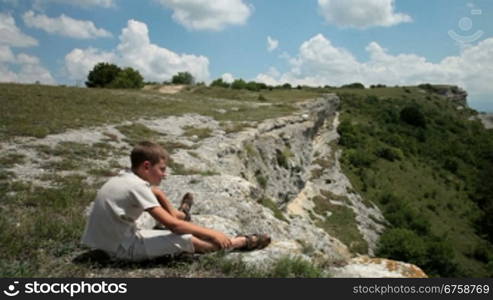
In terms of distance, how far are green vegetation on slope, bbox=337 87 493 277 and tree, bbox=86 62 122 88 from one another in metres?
45.8

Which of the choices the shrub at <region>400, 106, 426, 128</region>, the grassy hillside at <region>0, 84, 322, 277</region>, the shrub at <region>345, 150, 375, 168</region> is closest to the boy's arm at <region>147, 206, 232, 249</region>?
the grassy hillside at <region>0, 84, 322, 277</region>

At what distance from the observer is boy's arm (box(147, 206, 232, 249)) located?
15.4 feet

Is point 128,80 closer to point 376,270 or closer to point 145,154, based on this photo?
point 145,154

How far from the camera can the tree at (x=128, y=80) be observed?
59.4 meters

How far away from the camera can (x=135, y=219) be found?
4.89m

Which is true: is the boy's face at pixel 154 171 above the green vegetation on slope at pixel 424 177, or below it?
above

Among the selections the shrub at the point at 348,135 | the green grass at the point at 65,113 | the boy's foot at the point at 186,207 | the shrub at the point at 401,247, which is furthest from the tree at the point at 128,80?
the boy's foot at the point at 186,207

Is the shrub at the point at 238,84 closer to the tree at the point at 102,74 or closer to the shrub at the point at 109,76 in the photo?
the shrub at the point at 109,76

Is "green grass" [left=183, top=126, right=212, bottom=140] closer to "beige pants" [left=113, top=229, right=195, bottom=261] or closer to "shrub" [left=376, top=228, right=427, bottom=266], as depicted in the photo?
"beige pants" [left=113, top=229, right=195, bottom=261]

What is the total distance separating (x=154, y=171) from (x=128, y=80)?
60.5m

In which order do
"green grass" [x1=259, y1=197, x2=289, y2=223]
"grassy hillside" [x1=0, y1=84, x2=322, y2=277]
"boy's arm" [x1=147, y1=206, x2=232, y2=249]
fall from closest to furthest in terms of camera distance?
1. "boy's arm" [x1=147, y1=206, x2=232, y2=249]
2. "grassy hillside" [x1=0, y1=84, x2=322, y2=277]
3. "green grass" [x1=259, y1=197, x2=289, y2=223]

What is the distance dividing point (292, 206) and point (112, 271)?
2716 cm

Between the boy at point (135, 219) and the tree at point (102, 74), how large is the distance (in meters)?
66.2

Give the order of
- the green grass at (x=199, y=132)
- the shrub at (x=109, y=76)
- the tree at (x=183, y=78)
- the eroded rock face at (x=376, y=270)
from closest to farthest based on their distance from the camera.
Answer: the eroded rock face at (x=376, y=270) < the green grass at (x=199, y=132) < the shrub at (x=109, y=76) < the tree at (x=183, y=78)
